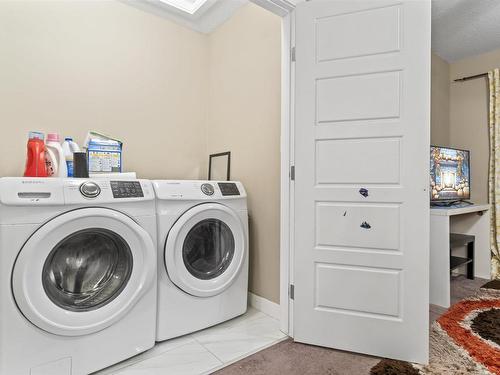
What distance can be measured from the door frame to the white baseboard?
8.1 inches

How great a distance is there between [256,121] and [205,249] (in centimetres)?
101

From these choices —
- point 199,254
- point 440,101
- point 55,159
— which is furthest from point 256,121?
point 440,101

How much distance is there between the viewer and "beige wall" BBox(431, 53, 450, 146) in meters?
3.22

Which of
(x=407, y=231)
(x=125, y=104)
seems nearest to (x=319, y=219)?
→ (x=407, y=231)

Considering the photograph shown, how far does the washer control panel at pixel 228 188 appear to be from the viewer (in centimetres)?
198

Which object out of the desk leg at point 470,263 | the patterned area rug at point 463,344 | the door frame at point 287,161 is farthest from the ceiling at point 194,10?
the desk leg at point 470,263

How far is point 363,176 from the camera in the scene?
1.62 m

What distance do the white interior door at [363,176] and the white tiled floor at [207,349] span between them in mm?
254

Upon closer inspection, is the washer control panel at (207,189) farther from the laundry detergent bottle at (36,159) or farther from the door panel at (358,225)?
the laundry detergent bottle at (36,159)

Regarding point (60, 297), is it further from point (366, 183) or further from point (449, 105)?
point (449, 105)

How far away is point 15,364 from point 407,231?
1.90m

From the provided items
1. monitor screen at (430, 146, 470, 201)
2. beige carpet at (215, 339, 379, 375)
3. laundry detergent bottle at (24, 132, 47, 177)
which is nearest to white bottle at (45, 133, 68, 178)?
laundry detergent bottle at (24, 132, 47, 177)

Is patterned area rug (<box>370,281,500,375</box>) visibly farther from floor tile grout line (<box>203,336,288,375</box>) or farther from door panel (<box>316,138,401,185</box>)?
door panel (<box>316,138,401,185</box>)

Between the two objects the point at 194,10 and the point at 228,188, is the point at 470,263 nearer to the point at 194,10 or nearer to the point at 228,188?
the point at 228,188
